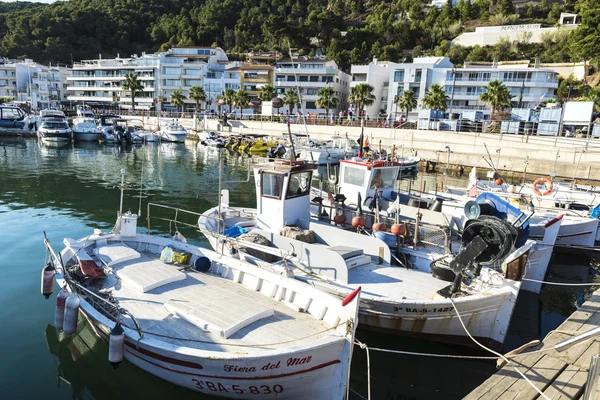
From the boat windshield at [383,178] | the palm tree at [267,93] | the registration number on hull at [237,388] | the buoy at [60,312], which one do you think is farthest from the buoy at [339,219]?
the palm tree at [267,93]

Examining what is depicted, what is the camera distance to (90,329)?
10.8 m

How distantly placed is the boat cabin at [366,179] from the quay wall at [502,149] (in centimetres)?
1766

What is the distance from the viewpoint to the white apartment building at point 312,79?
76500 mm

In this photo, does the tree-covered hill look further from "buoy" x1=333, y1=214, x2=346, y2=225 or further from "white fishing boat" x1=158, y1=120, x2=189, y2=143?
"buoy" x1=333, y1=214, x2=346, y2=225

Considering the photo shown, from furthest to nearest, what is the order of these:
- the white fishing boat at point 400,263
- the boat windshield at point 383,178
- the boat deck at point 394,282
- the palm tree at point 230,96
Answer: the palm tree at point 230,96
the boat windshield at point 383,178
the boat deck at point 394,282
the white fishing boat at point 400,263

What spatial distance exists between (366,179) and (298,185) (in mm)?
3573

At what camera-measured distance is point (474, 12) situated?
347 feet

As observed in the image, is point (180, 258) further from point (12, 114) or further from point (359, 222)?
point (12, 114)

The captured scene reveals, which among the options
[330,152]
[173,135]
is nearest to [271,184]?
[330,152]

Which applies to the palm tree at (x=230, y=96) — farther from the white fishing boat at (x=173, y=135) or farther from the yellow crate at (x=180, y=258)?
the yellow crate at (x=180, y=258)

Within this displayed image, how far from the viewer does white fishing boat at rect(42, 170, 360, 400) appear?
7320 millimetres

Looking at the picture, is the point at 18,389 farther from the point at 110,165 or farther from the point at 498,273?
the point at 110,165

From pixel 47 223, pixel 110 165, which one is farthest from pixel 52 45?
pixel 47 223

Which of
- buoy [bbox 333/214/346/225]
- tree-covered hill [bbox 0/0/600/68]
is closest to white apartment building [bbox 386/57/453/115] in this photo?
tree-covered hill [bbox 0/0/600/68]
